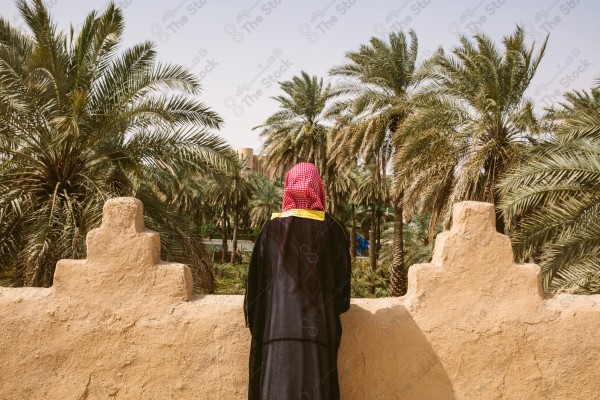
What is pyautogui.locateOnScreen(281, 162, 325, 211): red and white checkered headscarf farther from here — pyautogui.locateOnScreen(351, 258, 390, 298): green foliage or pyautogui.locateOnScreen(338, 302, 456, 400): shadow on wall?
pyautogui.locateOnScreen(351, 258, 390, 298): green foliage

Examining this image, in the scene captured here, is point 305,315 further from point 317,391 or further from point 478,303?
point 478,303

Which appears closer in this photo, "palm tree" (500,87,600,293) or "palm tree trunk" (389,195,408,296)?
"palm tree" (500,87,600,293)

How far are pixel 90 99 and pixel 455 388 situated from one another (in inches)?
277

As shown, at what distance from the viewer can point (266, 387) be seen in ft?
8.37

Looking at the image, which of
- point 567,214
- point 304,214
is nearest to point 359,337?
point 304,214

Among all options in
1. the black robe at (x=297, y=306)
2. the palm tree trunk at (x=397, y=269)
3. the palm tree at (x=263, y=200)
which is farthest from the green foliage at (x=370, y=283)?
the black robe at (x=297, y=306)

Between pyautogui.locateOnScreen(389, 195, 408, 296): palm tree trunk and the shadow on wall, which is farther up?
pyautogui.locateOnScreen(389, 195, 408, 296): palm tree trunk

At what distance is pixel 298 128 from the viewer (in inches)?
882

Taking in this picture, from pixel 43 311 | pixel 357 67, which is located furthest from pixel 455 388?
pixel 357 67

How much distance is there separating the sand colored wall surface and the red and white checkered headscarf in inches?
26.4

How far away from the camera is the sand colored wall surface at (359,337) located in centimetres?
302

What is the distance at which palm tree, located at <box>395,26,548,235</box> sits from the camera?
35.9 feet

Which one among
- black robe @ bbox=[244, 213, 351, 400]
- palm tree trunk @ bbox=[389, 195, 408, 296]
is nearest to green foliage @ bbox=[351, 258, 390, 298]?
palm tree trunk @ bbox=[389, 195, 408, 296]

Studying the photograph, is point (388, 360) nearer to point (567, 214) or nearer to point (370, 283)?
point (567, 214)
